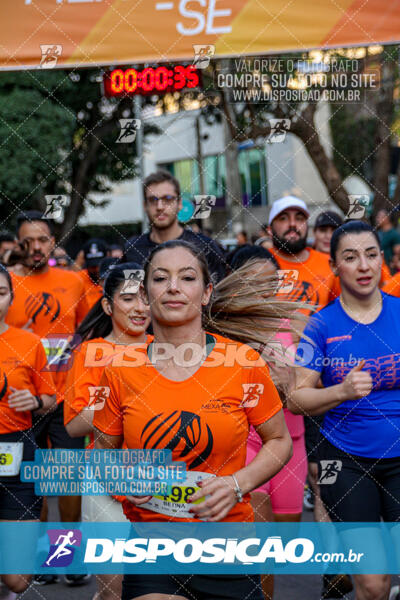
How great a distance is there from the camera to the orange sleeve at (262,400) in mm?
3145

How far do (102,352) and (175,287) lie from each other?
142 cm

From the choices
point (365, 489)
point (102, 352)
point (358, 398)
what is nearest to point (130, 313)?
point (102, 352)

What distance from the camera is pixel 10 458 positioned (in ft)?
14.9

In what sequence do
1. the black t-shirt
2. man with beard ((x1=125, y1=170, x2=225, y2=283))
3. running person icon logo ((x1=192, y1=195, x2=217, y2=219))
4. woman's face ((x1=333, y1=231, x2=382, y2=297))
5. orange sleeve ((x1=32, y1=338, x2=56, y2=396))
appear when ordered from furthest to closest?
1. running person icon logo ((x1=192, y1=195, x2=217, y2=219))
2. man with beard ((x1=125, y1=170, x2=225, y2=283))
3. the black t-shirt
4. orange sleeve ((x1=32, y1=338, x2=56, y2=396))
5. woman's face ((x1=333, y1=231, x2=382, y2=297))

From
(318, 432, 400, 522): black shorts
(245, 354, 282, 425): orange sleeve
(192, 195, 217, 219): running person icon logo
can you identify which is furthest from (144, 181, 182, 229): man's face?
(245, 354, 282, 425): orange sleeve

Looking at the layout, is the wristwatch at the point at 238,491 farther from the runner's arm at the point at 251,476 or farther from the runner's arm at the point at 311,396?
the runner's arm at the point at 311,396

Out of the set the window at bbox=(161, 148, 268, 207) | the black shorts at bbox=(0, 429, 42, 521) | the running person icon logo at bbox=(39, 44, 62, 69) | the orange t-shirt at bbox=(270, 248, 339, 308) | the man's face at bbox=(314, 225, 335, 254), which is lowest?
the black shorts at bbox=(0, 429, 42, 521)

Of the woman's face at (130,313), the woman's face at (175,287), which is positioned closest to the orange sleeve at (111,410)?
the woman's face at (175,287)

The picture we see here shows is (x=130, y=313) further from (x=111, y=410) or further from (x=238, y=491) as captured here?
(x=238, y=491)

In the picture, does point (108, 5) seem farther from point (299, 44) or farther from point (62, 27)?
point (299, 44)

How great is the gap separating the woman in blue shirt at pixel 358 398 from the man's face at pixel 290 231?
68.8 inches

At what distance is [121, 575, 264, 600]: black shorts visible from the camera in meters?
2.99

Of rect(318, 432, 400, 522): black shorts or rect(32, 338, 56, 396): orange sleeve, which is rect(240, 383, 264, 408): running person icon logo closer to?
rect(318, 432, 400, 522): black shorts

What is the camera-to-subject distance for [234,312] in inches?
148
